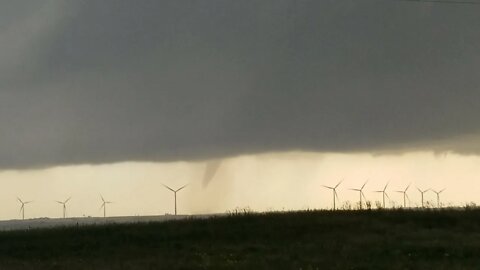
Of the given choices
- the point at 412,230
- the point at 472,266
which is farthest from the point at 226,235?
the point at 472,266

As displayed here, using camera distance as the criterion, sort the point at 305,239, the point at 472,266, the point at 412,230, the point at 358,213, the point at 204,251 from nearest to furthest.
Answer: the point at 472,266 → the point at 204,251 → the point at 305,239 → the point at 412,230 → the point at 358,213

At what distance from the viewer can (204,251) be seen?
39906mm

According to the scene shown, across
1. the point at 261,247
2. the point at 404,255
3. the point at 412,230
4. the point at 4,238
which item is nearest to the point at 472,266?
the point at 404,255

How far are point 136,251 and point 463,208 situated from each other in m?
22.0

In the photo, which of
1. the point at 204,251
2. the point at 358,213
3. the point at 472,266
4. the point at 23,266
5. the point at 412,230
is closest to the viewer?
the point at 472,266

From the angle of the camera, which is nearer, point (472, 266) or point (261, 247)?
point (472, 266)

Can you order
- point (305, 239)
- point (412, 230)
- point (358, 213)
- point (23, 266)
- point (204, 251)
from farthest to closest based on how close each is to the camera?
point (358, 213) < point (412, 230) < point (305, 239) < point (204, 251) < point (23, 266)

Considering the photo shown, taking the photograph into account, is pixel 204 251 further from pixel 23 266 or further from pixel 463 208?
pixel 463 208

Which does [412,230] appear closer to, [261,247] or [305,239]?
[305,239]

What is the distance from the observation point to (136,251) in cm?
4156

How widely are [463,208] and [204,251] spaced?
2052 cm

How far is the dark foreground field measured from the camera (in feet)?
115

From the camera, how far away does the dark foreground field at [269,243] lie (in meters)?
35.1

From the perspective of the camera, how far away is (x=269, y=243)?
42.9 m
